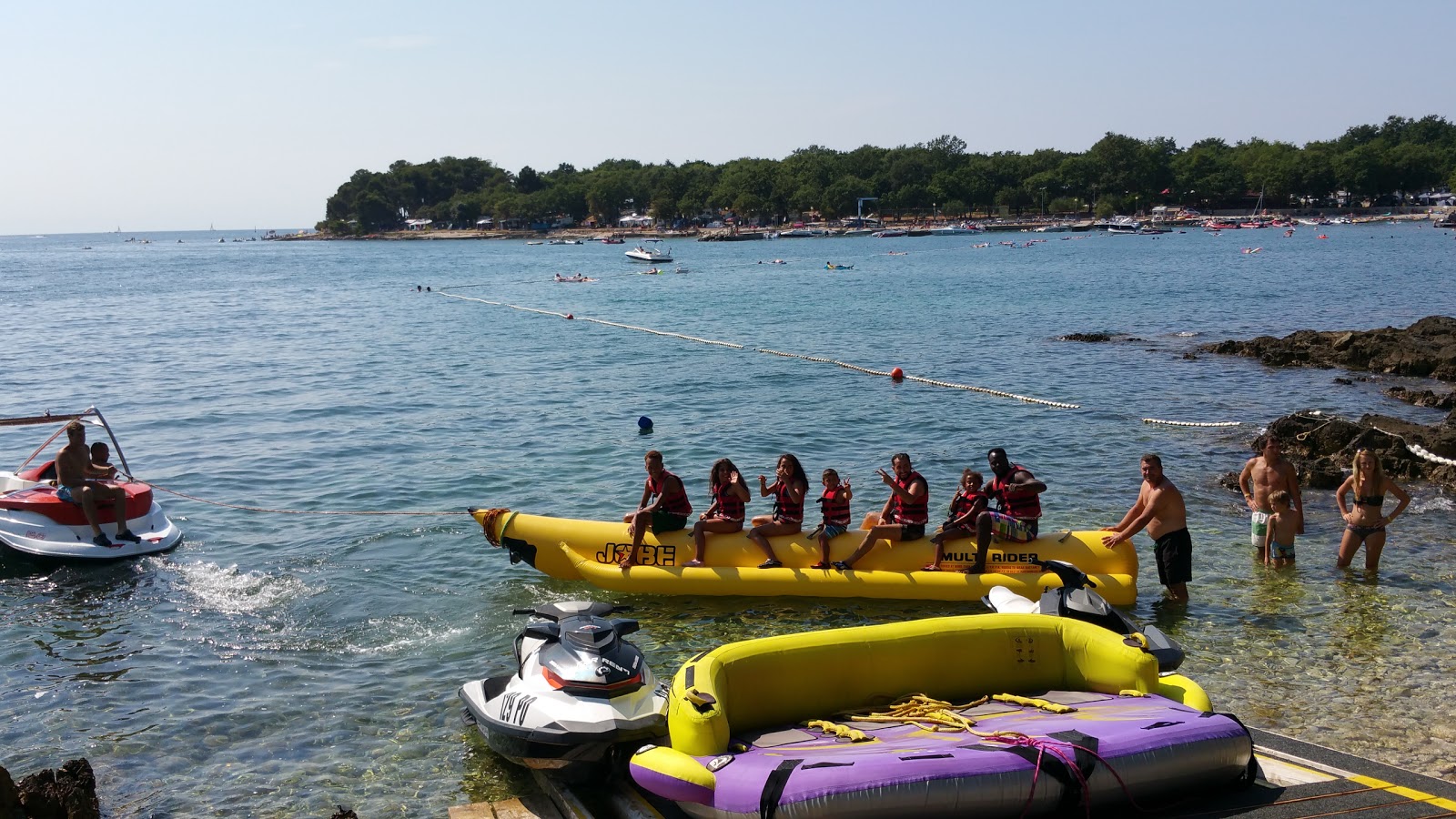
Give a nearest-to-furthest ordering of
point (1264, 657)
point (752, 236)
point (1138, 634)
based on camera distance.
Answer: point (1138, 634)
point (1264, 657)
point (752, 236)

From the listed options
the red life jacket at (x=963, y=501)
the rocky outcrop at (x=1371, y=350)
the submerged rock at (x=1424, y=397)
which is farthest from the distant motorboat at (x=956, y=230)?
the red life jacket at (x=963, y=501)

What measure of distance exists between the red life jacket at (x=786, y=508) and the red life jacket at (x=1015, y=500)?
6.29ft

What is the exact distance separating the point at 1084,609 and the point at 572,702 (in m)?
3.90

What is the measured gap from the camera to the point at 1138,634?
7.84m

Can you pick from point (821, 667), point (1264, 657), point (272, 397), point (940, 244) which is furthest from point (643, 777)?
point (940, 244)

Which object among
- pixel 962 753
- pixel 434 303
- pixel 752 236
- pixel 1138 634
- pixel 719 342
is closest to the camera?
pixel 962 753

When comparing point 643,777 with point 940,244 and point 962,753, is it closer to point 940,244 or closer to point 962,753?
point 962,753

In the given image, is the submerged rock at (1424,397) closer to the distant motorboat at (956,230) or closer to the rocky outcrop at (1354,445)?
the rocky outcrop at (1354,445)

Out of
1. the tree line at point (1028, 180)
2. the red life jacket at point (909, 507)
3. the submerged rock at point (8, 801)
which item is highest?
the tree line at point (1028, 180)

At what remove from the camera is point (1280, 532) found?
38.1ft

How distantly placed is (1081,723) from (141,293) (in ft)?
228

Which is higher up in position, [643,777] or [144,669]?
[643,777]

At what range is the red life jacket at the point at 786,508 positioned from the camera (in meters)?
11.4

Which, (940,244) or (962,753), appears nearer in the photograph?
(962,753)
